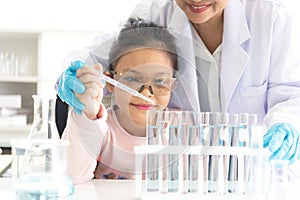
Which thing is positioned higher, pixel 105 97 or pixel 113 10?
pixel 113 10

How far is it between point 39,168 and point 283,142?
505mm

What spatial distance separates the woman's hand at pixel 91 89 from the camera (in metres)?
1.04

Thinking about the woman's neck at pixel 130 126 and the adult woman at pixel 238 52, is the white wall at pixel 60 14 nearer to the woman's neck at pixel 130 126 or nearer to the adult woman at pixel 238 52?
the adult woman at pixel 238 52

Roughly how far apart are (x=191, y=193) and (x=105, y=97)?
1.19 feet

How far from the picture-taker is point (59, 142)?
32.3 inches

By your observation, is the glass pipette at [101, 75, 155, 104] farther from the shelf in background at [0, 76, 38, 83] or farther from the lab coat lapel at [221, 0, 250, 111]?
the shelf in background at [0, 76, 38, 83]

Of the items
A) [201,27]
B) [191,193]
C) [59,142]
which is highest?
[201,27]

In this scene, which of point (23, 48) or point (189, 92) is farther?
point (23, 48)

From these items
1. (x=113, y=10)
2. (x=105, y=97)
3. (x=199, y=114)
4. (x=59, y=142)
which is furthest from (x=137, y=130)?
(x=113, y=10)

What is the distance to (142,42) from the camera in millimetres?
1217

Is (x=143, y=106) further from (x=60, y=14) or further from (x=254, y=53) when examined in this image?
(x=60, y=14)

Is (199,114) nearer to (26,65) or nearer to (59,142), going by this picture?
(59,142)

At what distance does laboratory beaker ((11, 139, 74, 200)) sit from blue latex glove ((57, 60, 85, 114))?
0.86ft

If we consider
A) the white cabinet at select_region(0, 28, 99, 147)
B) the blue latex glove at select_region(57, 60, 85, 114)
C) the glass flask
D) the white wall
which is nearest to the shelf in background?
the white cabinet at select_region(0, 28, 99, 147)
